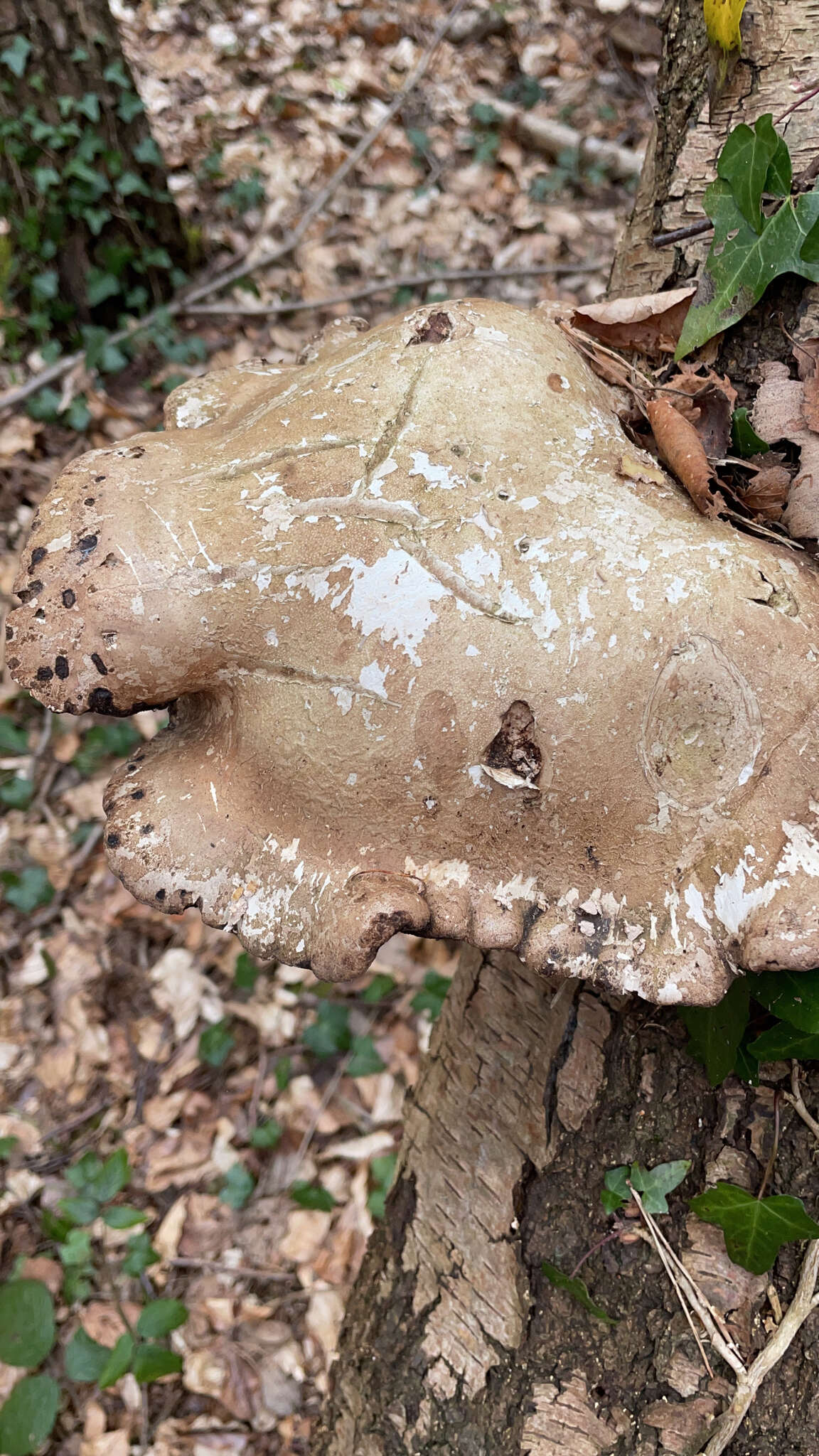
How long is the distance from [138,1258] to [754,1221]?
2.35 meters

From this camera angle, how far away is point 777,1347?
1724mm

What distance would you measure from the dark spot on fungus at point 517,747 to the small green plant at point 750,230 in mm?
858

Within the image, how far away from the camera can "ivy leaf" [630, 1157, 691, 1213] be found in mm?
1834

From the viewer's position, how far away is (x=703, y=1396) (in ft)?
5.84

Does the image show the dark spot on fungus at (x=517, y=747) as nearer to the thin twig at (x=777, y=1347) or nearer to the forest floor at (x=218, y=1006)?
the thin twig at (x=777, y=1347)

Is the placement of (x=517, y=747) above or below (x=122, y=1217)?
above

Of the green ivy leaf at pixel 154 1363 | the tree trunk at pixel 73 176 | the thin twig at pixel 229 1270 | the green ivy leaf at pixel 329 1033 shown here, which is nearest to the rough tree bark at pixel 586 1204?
the green ivy leaf at pixel 154 1363

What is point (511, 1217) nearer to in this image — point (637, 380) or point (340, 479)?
point (340, 479)

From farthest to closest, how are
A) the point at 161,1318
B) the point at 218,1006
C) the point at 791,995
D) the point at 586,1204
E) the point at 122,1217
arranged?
the point at 218,1006 → the point at 122,1217 → the point at 161,1318 → the point at 586,1204 → the point at 791,995

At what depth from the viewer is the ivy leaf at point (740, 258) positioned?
1757 millimetres

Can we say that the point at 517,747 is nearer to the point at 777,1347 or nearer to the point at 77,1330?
the point at 777,1347

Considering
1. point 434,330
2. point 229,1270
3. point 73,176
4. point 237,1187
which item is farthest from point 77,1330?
point 73,176

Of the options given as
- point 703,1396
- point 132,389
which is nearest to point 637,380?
point 703,1396

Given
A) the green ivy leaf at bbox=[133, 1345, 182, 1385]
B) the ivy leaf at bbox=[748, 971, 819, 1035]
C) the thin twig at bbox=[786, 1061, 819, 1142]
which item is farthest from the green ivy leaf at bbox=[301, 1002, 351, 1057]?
the ivy leaf at bbox=[748, 971, 819, 1035]
